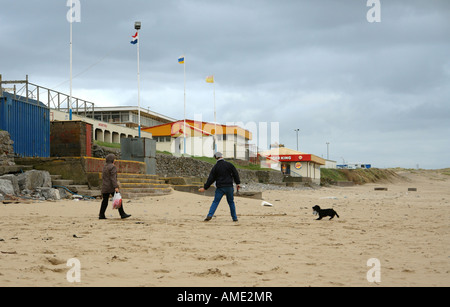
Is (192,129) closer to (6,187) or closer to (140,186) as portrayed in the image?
(140,186)

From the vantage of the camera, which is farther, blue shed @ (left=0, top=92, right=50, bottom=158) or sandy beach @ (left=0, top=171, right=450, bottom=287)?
blue shed @ (left=0, top=92, right=50, bottom=158)

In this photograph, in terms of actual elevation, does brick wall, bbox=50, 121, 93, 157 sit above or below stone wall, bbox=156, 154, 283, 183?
above

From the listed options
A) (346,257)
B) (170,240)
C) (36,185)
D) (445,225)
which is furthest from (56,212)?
(445,225)

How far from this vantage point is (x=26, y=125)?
20141 mm

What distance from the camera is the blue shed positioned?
63.1 feet

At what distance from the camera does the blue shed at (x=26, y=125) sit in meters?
19.2

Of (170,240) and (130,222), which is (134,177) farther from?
(170,240)

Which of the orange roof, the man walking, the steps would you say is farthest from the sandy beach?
the orange roof

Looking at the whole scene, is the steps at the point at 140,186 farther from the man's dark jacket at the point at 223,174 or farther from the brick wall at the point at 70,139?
the man's dark jacket at the point at 223,174

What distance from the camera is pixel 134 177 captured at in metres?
20.7

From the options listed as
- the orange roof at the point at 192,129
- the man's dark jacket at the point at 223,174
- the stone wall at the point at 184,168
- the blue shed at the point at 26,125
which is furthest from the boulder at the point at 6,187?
the orange roof at the point at 192,129

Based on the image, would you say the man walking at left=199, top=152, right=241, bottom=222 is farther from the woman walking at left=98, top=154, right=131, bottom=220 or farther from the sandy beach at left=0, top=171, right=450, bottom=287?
the woman walking at left=98, top=154, right=131, bottom=220

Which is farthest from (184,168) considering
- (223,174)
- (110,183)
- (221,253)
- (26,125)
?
(221,253)

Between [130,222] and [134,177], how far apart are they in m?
10.7
